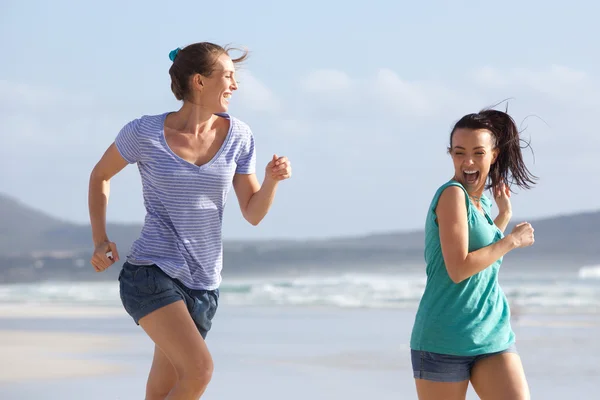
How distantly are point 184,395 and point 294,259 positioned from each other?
2324 centimetres

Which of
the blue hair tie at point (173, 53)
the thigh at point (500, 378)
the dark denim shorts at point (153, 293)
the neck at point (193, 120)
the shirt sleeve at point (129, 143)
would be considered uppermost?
the blue hair tie at point (173, 53)

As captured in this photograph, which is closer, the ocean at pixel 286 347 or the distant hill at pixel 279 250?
the ocean at pixel 286 347

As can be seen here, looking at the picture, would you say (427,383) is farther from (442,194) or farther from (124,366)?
(124,366)

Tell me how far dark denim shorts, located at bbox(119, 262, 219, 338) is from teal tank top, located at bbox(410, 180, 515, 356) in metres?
0.81

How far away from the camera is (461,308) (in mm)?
2914

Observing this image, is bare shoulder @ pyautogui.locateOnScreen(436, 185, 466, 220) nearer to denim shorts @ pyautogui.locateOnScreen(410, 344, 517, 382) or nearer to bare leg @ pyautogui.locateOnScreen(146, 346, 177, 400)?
denim shorts @ pyautogui.locateOnScreen(410, 344, 517, 382)

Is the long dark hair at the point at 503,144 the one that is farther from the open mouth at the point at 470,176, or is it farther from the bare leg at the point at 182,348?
the bare leg at the point at 182,348

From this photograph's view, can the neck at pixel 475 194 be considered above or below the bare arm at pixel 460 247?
above

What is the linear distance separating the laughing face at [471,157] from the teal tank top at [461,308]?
10 cm

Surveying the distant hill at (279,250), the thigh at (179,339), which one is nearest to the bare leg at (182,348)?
the thigh at (179,339)

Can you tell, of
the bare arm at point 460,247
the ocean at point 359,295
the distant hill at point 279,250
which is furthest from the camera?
the distant hill at point 279,250

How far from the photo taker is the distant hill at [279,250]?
24219 millimetres

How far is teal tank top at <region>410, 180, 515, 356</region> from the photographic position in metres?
2.90

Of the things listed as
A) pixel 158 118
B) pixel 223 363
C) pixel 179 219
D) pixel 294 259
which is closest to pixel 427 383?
pixel 179 219
